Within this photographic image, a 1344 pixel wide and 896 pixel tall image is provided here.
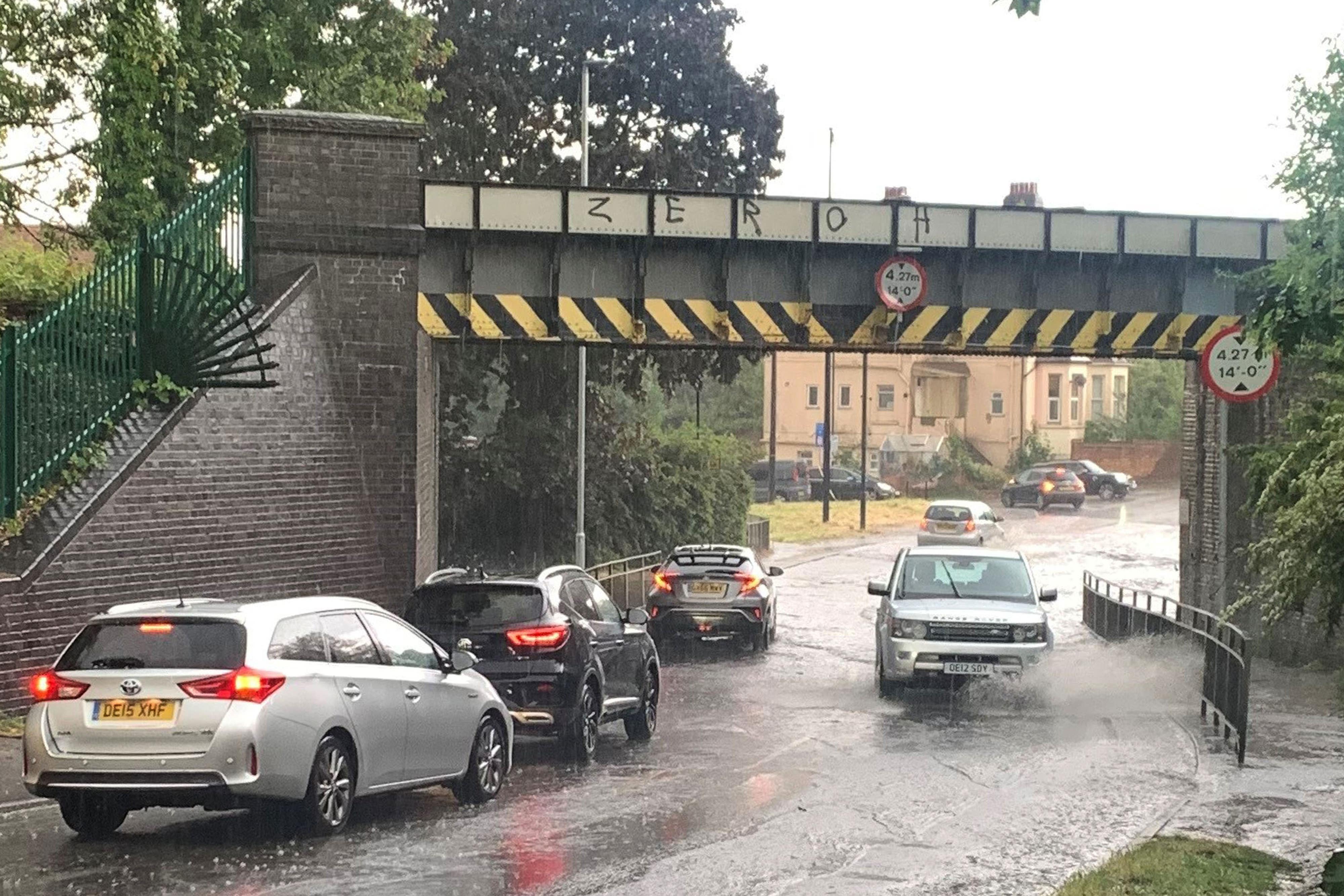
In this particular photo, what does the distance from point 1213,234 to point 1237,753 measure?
11034 mm

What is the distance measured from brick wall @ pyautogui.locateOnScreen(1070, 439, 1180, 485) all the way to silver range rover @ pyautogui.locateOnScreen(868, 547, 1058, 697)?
71.2 m

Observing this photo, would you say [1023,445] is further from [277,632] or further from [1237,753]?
[277,632]

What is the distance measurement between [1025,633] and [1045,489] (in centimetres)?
5618

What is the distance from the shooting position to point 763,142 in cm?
4294

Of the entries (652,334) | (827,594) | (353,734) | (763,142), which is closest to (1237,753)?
(353,734)

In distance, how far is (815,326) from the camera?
25.2 meters

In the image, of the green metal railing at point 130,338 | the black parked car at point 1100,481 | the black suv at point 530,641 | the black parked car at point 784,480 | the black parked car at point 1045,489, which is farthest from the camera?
the black parked car at point 784,480

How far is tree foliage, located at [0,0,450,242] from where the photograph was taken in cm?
2209

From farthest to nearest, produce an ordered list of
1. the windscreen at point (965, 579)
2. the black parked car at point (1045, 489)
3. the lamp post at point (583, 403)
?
the black parked car at point (1045, 489) → the lamp post at point (583, 403) → the windscreen at point (965, 579)

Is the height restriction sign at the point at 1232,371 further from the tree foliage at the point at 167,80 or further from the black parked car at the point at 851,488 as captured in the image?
the black parked car at the point at 851,488

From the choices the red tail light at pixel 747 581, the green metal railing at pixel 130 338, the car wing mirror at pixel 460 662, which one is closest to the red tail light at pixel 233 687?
the car wing mirror at pixel 460 662

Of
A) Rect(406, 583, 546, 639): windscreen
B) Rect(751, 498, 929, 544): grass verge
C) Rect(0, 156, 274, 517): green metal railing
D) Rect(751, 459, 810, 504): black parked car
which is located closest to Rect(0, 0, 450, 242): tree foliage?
Rect(0, 156, 274, 517): green metal railing

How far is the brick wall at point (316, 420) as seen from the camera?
709 inches

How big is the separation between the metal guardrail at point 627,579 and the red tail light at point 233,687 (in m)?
20.9
